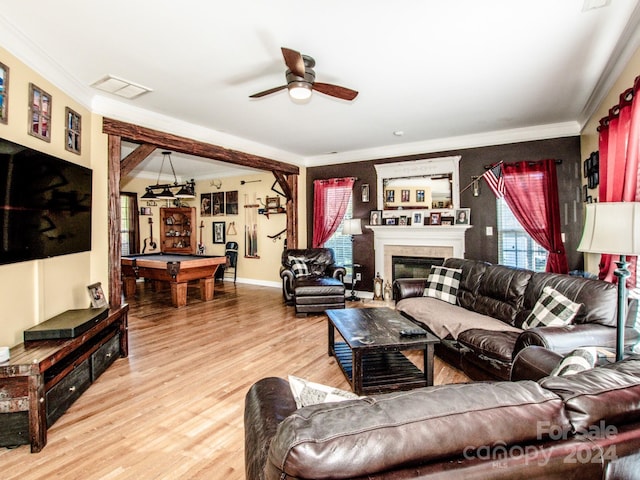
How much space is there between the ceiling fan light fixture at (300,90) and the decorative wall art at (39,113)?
6.81ft

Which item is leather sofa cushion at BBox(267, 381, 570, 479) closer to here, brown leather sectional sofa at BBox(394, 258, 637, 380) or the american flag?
brown leather sectional sofa at BBox(394, 258, 637, 380)

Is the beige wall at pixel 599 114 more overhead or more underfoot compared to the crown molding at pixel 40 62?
more underfoot

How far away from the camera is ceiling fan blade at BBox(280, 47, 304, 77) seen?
Result: 7.54 ft

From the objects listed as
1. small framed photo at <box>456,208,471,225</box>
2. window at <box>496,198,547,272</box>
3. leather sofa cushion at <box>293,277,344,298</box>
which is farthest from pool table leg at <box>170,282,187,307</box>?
window at <box>496,198,547,272</box>

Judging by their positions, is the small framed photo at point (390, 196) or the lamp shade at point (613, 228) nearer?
the lamp shade at point (613, 228)

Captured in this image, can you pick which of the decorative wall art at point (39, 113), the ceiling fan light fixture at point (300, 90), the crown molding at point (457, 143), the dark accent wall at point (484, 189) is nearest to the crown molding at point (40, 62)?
the decorative wall art at point (39, 113)

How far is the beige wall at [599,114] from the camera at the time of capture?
255 centimetres

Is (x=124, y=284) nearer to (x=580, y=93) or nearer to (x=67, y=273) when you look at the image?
(x=67, y=273)

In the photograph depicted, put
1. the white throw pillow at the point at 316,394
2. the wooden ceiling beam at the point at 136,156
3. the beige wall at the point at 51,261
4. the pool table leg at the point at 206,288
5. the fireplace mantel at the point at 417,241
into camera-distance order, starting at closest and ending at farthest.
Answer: the white throw pillow at the point at 316,394 < the beige wall at the point at 51,261 < the wooden ceiling beam at the point at 136,156 < the fireplace mantel at the point at 417,241 < the pool table leg at the point at 206,288

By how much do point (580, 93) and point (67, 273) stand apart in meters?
5.60

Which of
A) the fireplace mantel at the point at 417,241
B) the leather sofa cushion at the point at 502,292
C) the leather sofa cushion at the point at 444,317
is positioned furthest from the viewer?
the fireplace mantel at the point at 417,241

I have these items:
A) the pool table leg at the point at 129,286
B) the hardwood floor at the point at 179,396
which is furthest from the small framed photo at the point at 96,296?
the pool table leg at the point at 129,286

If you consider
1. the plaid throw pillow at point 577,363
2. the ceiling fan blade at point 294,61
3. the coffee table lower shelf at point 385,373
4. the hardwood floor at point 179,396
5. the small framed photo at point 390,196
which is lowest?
the hardwood floor at point 179,396

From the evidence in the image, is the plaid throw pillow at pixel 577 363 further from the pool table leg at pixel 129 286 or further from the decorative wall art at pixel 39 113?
the pool table leg at pixel 129 286
